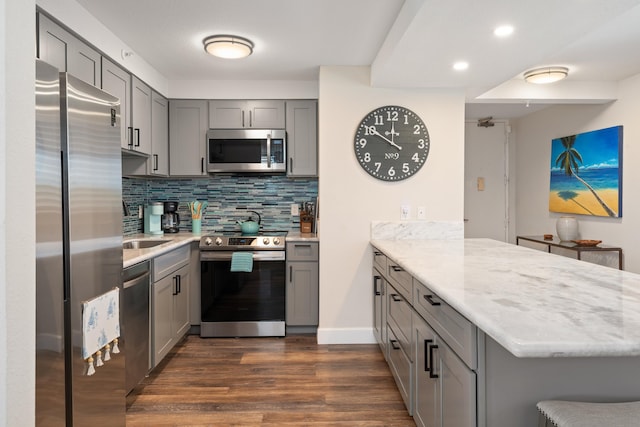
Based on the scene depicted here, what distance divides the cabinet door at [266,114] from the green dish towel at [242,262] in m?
1.27

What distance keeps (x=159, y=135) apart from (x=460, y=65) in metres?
2.63

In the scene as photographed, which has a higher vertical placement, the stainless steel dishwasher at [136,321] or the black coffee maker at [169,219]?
the black coffee maker at [169,219]

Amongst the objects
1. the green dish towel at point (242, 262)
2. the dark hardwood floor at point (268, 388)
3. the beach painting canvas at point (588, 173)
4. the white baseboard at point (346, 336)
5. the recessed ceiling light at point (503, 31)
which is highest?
the recessed ceiling light at point (503, 31)

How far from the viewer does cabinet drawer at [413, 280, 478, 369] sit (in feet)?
4.25

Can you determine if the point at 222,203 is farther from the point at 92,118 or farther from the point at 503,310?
the point at 503,310

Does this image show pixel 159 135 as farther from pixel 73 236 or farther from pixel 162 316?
pixel 73 236

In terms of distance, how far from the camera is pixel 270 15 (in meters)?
2.55

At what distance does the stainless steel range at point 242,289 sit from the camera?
3598 mm

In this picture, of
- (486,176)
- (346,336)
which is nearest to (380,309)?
(346,336)

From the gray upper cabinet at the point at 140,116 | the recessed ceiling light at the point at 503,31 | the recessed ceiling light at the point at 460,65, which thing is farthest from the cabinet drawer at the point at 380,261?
the gray upper cabinet at the point at 140,116

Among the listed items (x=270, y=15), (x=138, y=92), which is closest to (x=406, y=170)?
(x=270, y=15)

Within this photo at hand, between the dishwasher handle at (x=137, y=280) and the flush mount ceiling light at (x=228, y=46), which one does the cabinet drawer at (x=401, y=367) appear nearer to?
the dishwasher handle at (x=137, y=280)

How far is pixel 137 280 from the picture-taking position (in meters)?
2.52
